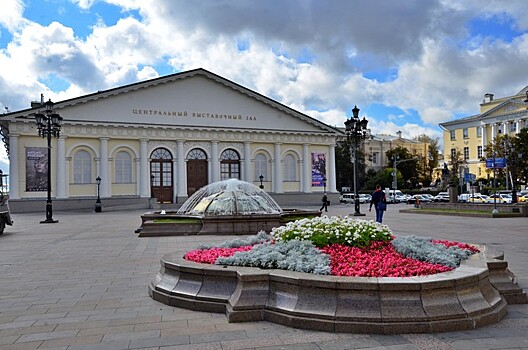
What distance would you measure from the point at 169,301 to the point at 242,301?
1430 millimetres

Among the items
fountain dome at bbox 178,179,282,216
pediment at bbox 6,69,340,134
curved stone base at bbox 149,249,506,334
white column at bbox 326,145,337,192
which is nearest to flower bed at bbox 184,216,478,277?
curved stone base at bbox 149,249,506,334

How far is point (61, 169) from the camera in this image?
4497 centimetres

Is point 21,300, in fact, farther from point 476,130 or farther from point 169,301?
point 476,130

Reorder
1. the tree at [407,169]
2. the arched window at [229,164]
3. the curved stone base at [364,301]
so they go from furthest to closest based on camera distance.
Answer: the tree at [407,169]
the arched window at [229,164]
the curved stone base at [364,301]

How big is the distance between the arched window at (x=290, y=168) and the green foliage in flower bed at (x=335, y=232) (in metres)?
46.4

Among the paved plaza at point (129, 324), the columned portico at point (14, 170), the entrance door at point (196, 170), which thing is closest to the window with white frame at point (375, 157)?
the entrance door at point (196, 170)

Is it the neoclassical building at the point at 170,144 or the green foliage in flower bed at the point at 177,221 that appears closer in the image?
the green foliage in flower bed at the point at 177,221

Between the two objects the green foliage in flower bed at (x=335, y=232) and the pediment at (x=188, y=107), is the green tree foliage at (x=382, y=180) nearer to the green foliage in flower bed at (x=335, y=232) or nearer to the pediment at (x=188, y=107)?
the pediment at (x=188, y=107)

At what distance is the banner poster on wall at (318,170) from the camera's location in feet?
184

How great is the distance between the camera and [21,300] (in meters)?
7.67

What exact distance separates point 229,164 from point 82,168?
50.2ft

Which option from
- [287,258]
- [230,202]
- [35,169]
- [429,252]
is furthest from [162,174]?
[429,252]

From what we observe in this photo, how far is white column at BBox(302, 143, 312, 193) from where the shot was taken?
55.0m

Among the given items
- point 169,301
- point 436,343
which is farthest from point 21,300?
point 436,343
